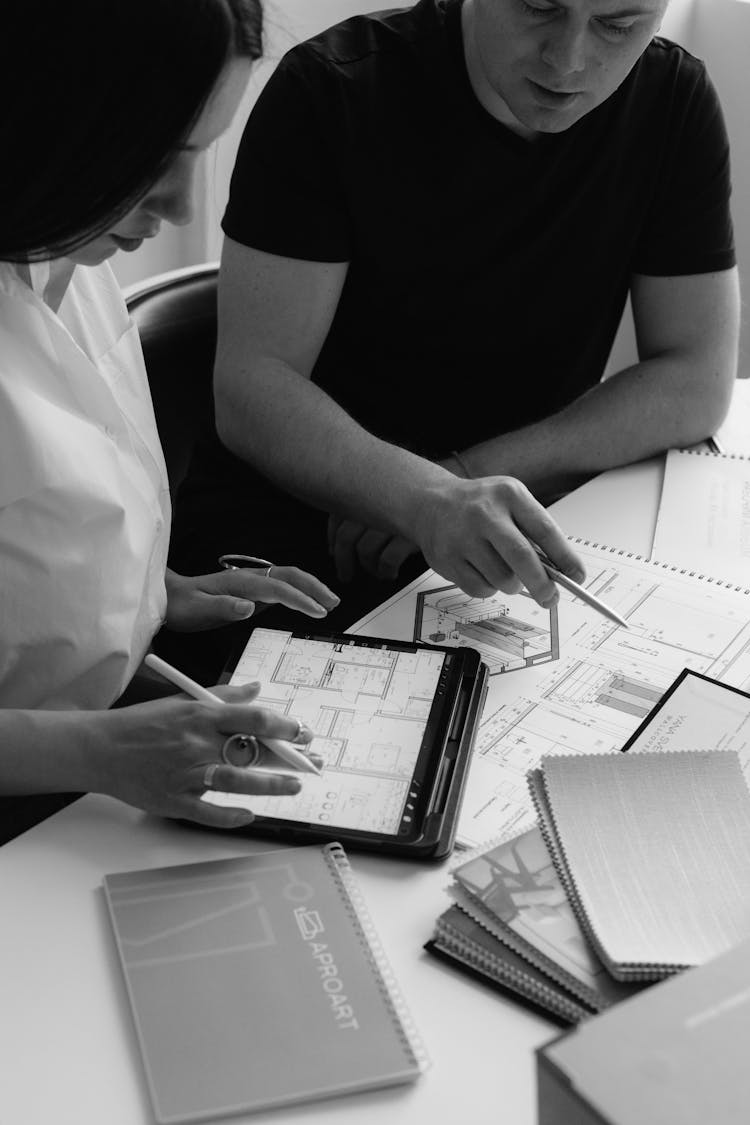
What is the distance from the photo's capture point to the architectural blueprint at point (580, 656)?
2.96 ft

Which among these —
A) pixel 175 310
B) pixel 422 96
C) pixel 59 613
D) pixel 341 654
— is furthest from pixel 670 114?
pixel 59 613

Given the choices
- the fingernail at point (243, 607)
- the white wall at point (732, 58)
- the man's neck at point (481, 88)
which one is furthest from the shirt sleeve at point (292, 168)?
the white wall at point (732, 58)

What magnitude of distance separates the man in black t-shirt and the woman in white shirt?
0.68 feet

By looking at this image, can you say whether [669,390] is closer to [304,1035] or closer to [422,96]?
[422,96]

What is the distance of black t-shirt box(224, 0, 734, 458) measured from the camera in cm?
137

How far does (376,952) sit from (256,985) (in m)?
0.08

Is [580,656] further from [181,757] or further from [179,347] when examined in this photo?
[179,347]

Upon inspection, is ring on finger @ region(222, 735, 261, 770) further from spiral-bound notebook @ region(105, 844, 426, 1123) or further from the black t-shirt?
the black t-shirt

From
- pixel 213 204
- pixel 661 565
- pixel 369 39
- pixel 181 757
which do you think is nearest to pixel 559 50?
pixel 369 39

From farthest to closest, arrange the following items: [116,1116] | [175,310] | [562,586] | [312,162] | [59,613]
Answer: [175,310], [312,162], [562,586], [59,613], [116,1116]

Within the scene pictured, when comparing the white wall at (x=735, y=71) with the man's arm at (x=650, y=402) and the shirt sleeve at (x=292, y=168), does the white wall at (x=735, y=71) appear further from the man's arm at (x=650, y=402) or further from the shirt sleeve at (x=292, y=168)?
the shirt sleeve at (x=292, y=168)

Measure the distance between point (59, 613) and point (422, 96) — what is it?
0.79m

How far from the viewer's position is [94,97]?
2.50ft

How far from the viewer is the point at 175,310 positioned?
1525mm
